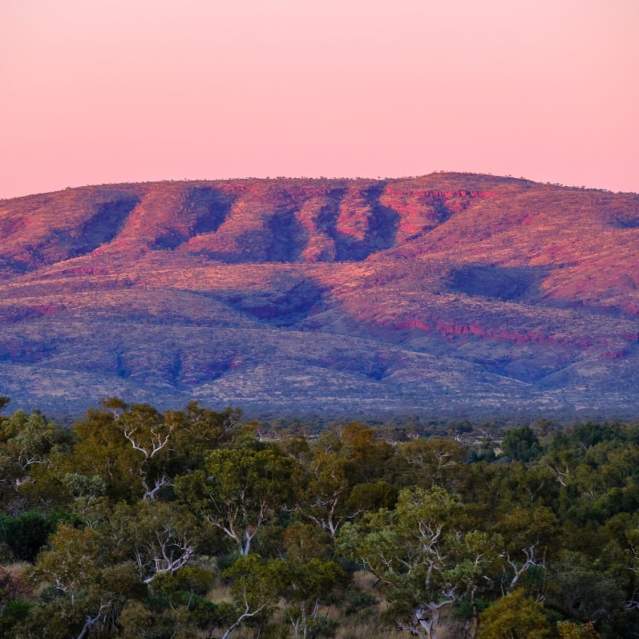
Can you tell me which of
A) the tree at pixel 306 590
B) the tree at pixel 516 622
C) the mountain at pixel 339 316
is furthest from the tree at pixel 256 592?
the mountain at pixel 339 316

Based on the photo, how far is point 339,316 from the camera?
490 ft

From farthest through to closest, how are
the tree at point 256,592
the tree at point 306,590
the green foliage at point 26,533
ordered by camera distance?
the green foliage at point 26,533 < the tree at point 306,590 < the tree at point 256,592

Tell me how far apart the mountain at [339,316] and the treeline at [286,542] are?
69837mm

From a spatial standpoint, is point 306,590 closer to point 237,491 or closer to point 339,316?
point 237,491

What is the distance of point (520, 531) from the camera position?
26062 millimetres

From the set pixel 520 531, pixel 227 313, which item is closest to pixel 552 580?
pixel 520 531

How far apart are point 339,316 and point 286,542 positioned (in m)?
123

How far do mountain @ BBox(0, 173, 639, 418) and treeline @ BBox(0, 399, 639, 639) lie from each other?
6984cm

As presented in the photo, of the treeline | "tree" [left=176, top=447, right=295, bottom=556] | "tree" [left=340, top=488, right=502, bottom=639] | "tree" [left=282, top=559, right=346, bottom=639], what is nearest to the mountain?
the treeline

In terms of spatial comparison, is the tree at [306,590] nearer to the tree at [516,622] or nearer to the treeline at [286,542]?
the treeline at [286,542]

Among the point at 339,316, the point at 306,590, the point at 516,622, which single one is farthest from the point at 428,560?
the point at 339,316

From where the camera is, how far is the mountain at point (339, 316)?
117375 mm

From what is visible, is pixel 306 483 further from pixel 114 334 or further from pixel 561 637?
pixel 114 334

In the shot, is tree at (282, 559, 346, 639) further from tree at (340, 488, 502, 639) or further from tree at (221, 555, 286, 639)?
tree at (340, 488, 502, 639)
